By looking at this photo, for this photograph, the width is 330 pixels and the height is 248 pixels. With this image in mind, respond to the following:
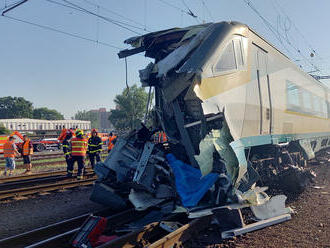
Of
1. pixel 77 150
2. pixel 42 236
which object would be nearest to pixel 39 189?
pixel 77 150

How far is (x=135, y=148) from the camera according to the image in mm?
6254

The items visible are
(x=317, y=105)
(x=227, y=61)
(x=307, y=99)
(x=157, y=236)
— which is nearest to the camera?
(x=157, y=236)

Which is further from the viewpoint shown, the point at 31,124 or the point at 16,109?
the point at 16,109

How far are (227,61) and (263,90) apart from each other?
4.58ft

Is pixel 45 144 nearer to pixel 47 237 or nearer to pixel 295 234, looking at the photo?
pixel 47 237

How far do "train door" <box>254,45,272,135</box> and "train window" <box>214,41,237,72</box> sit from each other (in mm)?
910

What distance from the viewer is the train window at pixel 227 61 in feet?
16.4

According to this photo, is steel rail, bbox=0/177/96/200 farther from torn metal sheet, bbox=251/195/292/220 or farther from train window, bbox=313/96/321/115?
train window, bbox=313/96/321/115

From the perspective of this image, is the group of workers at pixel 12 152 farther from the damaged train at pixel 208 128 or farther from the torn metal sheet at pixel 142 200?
the torn metal sheet at pixel 142 200

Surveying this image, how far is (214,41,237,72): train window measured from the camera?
501 centimetres

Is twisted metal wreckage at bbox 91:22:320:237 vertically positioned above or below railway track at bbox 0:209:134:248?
above

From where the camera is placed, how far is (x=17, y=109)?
74875 mm

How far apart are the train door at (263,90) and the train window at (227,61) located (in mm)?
910

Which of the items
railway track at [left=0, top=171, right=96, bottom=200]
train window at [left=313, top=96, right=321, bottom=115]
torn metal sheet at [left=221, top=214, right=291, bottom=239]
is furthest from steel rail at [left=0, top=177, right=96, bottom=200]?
train window at [left=313, top=96, right=321, bottom=115]
